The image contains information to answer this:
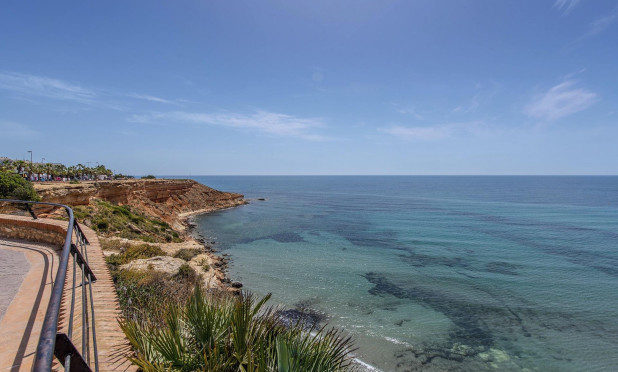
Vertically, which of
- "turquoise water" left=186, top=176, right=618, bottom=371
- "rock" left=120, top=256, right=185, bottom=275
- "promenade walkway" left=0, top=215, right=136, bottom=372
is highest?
"promenade walkway" left=0, top=215, right=136, bottom=372

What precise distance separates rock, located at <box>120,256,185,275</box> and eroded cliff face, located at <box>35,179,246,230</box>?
1522 cm

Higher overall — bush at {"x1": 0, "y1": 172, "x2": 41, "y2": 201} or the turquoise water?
bush at {"x1": 0, "y1": 172, "x2": 41, "y2": 201}

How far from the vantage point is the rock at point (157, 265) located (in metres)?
13.8

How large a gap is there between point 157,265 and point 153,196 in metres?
42.5

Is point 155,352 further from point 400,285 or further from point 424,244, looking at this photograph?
point 424,244

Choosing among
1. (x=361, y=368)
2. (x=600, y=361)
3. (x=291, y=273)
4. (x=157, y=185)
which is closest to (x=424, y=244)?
(x=291, y=273)

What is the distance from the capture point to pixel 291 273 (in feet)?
77.2

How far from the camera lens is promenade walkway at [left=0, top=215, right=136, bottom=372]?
407 centimetres

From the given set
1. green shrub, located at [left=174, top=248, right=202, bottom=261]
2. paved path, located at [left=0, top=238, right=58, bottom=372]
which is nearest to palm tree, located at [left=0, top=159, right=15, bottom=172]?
green shrub, located at [left=174, top=248, right=202, bottom=261]

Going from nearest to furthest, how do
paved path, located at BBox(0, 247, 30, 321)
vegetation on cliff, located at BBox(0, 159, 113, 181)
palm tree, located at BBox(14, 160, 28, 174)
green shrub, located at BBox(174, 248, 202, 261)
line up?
1. paved path, located at BBox(0, 247, 30, 321)
2. green shrub, located at BBox(174, 248, 202, 261)
3. palm tree, located at BBox(14, 160, 28, 174)
4. vegetation on cliff, located at BBox(0, 159, 113, 181)

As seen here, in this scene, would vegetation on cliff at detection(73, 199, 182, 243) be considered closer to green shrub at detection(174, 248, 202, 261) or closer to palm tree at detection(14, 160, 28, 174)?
green shrub at detection(174, 248, 202, 261)

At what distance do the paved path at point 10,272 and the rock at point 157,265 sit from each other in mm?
5148

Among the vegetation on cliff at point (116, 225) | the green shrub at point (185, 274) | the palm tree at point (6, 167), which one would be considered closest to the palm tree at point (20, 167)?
the palm tree at point (6, 167)

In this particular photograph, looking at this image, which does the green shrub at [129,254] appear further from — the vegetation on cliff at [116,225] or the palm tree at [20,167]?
the palm tree at [20,167]
